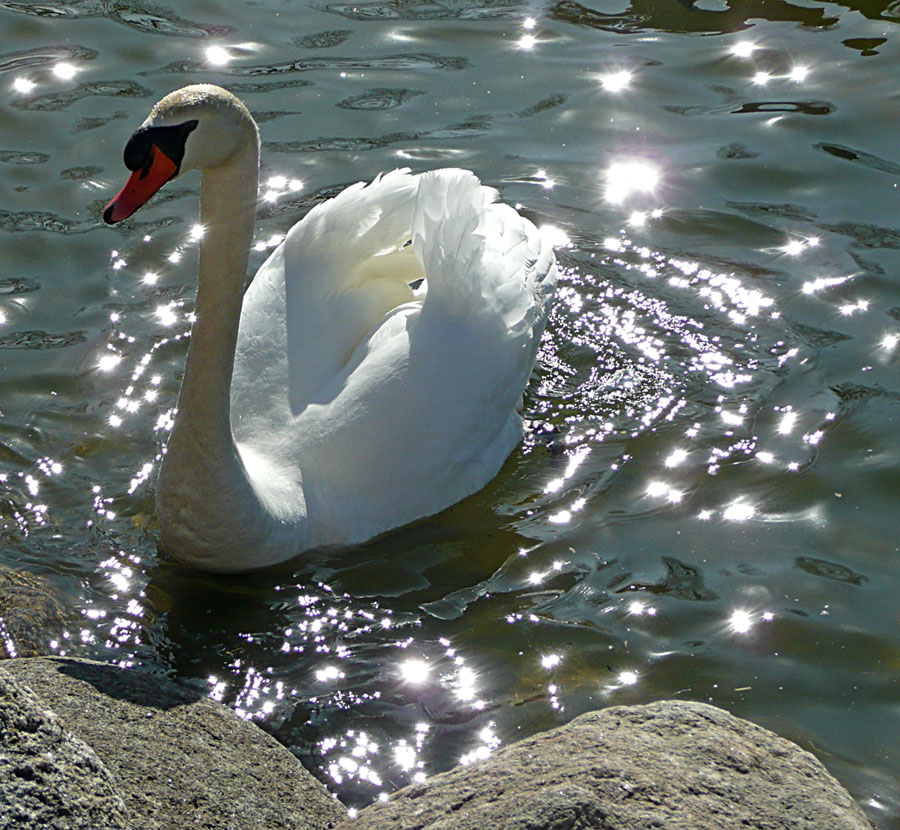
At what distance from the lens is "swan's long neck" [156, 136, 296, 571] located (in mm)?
4734

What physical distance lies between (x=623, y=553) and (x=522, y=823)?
2539mm

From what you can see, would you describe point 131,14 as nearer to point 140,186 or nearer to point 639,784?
point 140,186

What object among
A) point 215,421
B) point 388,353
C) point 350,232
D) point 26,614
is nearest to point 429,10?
point 350,232

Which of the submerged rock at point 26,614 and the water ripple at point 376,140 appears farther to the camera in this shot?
the water ripple at point 376,140

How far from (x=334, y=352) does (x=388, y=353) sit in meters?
0.35

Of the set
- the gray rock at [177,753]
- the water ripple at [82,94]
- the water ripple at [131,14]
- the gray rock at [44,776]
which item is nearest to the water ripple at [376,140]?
the water ripple at [82,94]

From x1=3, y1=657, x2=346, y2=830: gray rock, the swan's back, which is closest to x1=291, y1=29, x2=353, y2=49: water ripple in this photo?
the swan's back

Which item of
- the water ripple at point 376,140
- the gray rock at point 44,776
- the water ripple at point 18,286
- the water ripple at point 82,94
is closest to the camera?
the gray rock at point 44,776

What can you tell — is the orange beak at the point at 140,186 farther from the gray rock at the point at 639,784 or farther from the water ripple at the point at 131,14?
the water ripple at the point at 131,14

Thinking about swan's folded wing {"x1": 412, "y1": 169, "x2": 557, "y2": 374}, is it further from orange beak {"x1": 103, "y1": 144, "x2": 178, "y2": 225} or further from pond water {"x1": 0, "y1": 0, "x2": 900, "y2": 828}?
orange beak {"x1": 103, "y1": 144, "x2": 178, "y2": 225}

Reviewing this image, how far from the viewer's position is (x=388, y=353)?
18.9ft

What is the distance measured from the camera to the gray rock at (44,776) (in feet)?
9.91

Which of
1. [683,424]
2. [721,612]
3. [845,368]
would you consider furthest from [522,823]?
[845,368]

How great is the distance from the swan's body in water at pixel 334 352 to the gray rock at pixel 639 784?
5.65ft
